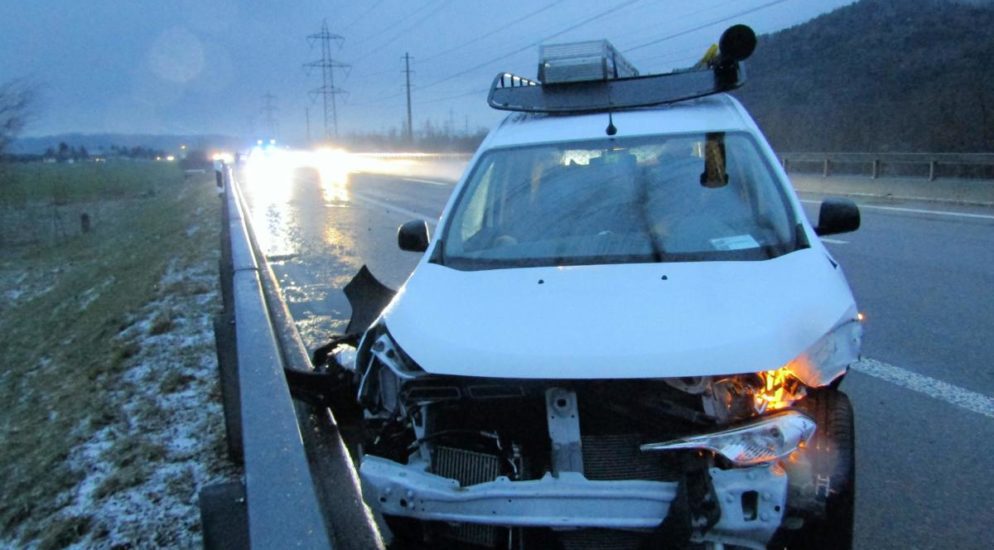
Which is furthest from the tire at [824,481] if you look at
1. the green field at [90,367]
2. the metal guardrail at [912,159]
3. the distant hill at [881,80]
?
the distant hill at [881,80]

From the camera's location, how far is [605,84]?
4.71 metres

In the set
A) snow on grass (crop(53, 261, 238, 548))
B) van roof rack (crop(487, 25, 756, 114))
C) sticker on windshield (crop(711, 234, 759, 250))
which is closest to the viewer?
sticker on windshield (crop(711, 234, 759, 250))

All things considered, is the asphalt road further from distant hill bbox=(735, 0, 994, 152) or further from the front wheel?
distant hill bbox=(735, 0, 994, 152)

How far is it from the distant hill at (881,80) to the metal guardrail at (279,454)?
29186mm

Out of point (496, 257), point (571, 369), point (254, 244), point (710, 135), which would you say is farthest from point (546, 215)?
point (254, 244)

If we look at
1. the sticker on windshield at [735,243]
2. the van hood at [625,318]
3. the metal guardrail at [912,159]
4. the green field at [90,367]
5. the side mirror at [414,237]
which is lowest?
the green field at [90,367]

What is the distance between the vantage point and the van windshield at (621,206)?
11.6ft

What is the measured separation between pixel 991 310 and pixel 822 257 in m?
4.53

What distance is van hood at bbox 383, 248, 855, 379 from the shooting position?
99.9 inches

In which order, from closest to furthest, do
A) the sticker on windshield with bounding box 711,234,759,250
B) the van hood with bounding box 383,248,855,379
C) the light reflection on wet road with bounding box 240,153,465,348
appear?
the van hood with bounding box 383,248,855,379 → the sticker on windshield with bounding box 711,234,759,250 → the light reflection on wet road with bounding box 240,153,465,348

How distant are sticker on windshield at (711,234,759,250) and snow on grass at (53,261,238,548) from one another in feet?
8.83

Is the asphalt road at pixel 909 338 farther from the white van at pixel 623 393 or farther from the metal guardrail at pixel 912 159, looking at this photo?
the metal guardrail at pixel 912 159

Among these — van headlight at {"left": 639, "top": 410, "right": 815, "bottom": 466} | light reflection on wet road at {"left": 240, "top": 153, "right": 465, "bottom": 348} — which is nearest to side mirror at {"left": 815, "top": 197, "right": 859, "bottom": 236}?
van headlight at {"left": 639, "top": 410, "right": 815, "bottom": 466}

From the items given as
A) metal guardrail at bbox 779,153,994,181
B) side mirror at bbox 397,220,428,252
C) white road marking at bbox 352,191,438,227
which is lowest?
white road marking at bbox 352,191,438,227
